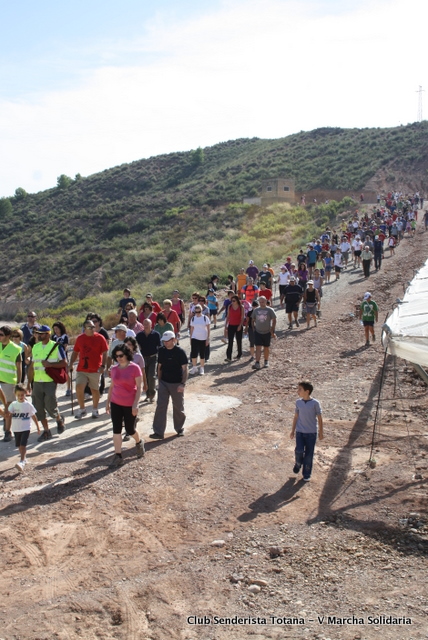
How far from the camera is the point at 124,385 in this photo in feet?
24.4

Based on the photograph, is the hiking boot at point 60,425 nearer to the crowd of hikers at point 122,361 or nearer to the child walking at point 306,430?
the crowd of hikers at point 122,361

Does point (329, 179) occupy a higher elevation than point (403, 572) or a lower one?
higher

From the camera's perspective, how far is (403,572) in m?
5.09

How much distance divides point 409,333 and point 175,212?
52.4 metres

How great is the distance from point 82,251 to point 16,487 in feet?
148

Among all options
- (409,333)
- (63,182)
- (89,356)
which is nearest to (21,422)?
(89,356)

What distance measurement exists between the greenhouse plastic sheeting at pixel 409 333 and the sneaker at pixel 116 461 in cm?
343

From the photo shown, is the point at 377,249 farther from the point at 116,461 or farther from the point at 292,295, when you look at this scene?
the point at 116,461

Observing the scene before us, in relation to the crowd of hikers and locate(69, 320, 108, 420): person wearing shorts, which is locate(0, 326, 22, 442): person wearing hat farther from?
locate(69, 320, 108, 420): person wearing shorts

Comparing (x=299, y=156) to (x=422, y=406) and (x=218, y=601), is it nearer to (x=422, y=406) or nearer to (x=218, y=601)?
(x=422, y=406)

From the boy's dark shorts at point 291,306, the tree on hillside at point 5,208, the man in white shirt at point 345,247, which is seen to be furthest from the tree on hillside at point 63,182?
the boy's dark shorts at point 291,306

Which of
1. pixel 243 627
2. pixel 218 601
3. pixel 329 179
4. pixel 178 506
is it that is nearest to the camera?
pixel 243 627

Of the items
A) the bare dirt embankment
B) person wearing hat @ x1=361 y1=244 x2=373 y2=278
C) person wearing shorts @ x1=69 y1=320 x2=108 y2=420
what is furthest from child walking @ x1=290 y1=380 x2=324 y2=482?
person wearing hat @ x1=361 y1=244 x2=373 y2=278

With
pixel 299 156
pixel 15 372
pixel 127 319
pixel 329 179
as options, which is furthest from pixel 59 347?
pixel 299 156
